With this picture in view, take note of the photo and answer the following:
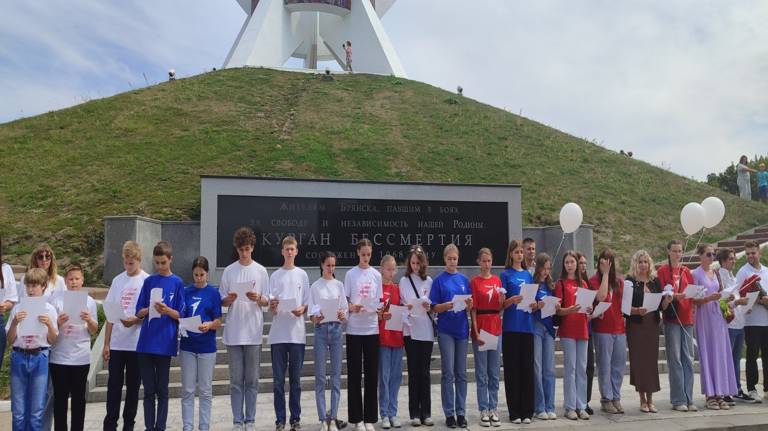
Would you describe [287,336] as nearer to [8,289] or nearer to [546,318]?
[8,289]

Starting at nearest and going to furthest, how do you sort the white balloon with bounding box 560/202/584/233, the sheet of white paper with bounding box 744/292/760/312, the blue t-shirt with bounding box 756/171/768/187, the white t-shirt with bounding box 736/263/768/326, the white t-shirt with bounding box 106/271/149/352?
the white t-shirt with bounding box 106/271/149/352 → the sheet of white paper with bounding box 744/292/760/312 → the white t-shirt with bounding box 736/263/768/326 → the white balloon with bounding box 560/202/584/233 → the blue t-shirt with bounding box 756/171/768/187

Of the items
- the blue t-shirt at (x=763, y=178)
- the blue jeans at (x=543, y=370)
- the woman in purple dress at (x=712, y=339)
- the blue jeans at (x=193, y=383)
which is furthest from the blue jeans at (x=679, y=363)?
the blue t-shirt at (x=763, y=178)

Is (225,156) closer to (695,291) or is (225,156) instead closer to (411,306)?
(411,306)

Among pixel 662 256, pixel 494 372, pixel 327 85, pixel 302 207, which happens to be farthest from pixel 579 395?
pixel 327 85

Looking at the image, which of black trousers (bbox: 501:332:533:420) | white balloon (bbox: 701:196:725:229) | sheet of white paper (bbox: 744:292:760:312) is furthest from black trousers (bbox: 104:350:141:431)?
white balloon (bbox: 701:196:725:229)

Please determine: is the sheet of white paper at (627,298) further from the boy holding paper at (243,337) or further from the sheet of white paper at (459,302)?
the boy holding paper at (243,337)

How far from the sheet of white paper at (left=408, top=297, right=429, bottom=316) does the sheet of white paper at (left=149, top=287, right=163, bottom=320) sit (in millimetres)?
2338

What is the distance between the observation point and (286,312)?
530 centimetres

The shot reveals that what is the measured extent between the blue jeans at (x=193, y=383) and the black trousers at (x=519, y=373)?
9.57ft

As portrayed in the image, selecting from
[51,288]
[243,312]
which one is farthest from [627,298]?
[51,288]

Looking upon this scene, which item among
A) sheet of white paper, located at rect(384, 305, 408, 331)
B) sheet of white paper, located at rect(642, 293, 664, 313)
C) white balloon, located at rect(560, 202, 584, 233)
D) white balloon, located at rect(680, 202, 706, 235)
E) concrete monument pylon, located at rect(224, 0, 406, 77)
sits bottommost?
sheet of white paper, located at rect(384, 305, 408, 331)

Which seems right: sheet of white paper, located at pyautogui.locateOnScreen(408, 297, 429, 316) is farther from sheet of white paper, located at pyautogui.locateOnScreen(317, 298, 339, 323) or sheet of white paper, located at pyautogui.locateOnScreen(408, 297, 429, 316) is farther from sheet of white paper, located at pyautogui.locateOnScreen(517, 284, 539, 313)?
sheet of white paper, located at pyautogui.locateOnScreen(517, 284, 539, 313)

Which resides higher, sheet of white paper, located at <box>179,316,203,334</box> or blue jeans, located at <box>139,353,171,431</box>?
sheet of white paper, located at <box>179,316,203,334</box>

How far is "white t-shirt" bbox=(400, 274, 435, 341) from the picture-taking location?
18.4 feet
